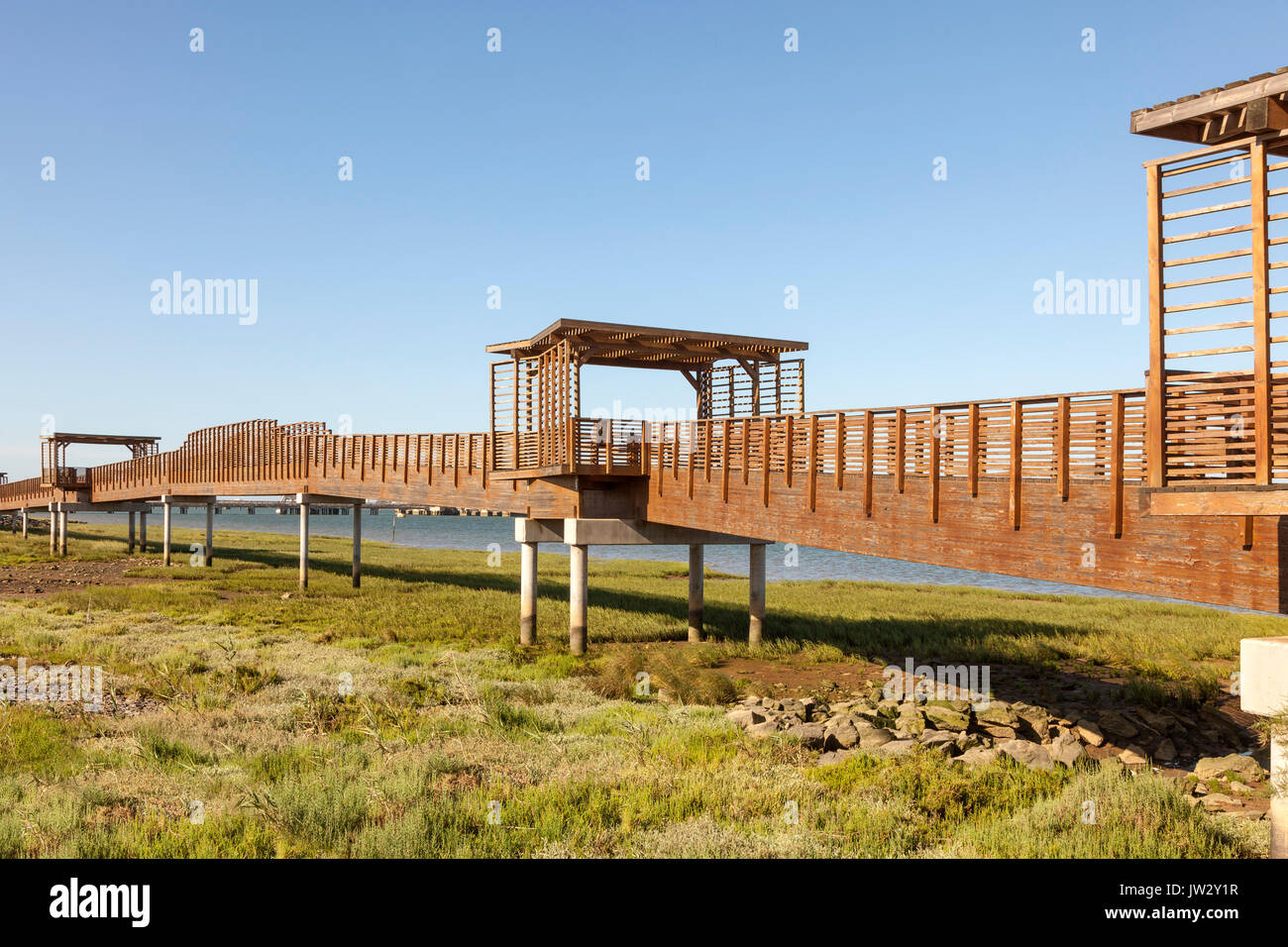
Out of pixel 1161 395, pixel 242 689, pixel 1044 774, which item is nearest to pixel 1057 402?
pixel 1161 395

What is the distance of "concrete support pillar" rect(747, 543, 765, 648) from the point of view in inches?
973

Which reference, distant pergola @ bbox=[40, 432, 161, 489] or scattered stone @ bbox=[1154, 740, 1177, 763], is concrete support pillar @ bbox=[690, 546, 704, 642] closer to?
scattered stone @ bbox=[1154, 740, 1177, 763]

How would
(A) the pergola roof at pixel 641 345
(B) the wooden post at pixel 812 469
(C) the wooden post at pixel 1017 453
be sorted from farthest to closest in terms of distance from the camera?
(A) the pergola roof at pixel 641 345 → (B) the wooden post at pixel 812 469 → (C) the wooden post at pixel 1017 453

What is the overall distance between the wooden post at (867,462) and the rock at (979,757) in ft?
13.1

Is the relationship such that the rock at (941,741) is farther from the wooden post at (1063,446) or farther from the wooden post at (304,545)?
the wooden post at (304,545)

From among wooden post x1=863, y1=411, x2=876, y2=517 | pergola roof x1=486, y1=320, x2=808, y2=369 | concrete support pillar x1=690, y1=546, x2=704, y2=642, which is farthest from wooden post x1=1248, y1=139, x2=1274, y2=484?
concrete support pillar x1=690, y1=546, x2=704, y2=642

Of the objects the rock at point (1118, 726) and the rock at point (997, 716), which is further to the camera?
the rock at point (997, 716)

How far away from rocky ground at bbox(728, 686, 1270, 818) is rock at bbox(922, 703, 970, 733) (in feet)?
0.06

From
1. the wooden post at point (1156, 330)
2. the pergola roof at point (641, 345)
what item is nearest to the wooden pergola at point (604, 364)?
the pergola roof at point (641, 345)

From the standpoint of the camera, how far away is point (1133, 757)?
14.2 m

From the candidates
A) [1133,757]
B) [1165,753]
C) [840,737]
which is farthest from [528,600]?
[1165,753]

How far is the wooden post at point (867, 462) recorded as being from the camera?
48.6 feet

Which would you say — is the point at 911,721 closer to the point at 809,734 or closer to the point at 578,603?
the point at 809,734

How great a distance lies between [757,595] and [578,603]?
5207mm
